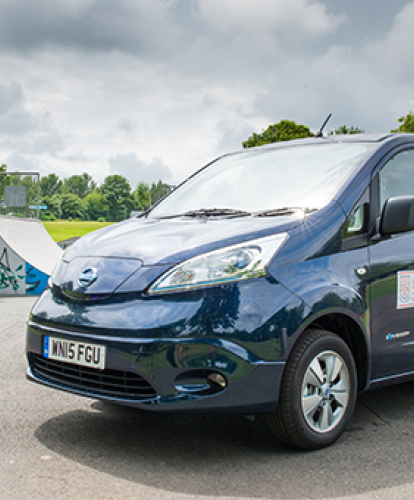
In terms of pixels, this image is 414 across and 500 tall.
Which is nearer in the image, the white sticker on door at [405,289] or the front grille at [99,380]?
the front grille at [99,380]

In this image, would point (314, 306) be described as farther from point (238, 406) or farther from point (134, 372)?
point (134, 372)

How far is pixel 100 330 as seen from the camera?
9.87ft

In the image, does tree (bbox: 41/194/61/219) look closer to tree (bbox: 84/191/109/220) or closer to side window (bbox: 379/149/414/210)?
tree (bbox: 84/191/109/220)

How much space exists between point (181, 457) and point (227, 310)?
0.86m

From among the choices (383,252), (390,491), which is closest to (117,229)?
(383,252)

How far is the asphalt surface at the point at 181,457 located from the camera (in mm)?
2758

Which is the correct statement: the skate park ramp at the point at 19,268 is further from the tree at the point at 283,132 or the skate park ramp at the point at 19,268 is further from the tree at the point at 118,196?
the tree at the point at 118,196

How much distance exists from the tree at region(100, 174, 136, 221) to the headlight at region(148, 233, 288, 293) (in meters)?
170

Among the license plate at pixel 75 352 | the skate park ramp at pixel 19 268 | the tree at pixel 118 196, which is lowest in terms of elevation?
the skate park ramp at pixel 19 268

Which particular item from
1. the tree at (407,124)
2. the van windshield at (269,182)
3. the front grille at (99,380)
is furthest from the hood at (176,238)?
the tree at (407,124)

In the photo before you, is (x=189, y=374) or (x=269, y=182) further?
(x=269, y=182)

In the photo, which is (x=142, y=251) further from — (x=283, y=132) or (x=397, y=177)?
(x=283, y=132)

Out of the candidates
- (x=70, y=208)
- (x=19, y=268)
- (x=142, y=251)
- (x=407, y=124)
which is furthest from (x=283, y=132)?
(x=70, y=208)

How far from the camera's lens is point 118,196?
17862 centimetres
